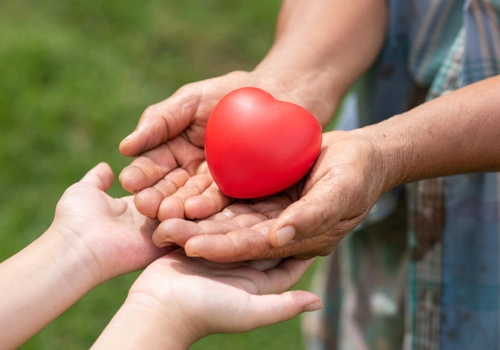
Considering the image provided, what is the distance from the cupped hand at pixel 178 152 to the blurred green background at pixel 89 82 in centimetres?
126

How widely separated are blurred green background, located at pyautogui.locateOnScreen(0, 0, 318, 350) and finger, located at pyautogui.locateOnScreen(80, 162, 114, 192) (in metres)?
1.20

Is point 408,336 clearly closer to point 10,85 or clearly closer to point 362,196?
point 362,196

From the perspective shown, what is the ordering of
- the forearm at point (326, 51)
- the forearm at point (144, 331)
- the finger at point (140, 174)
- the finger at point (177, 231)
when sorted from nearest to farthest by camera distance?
1. the forearm at point (144, 331)
2. the finger at point (177, 231)
3. the finger at point (140, 174)
4. the forearm at point (326, 51)

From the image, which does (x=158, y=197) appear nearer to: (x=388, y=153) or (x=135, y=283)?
(x=135, y=283)

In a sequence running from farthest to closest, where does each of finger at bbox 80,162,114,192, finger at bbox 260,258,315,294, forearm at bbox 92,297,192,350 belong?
finger at bbox 80,162,114,192 → finger at bbox 260,258,315,294 → forearm at bbox 92,297,192,350

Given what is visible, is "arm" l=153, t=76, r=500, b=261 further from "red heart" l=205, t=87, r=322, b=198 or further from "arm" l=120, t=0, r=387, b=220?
"arm" l=120, t=0, r=387, b=220

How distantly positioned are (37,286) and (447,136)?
1125 mm

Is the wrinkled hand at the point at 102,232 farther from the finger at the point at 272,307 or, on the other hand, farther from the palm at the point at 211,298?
the finger at the point at 272,307

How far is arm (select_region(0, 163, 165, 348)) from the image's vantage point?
1.73 meters

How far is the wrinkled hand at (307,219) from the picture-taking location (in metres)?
1.65

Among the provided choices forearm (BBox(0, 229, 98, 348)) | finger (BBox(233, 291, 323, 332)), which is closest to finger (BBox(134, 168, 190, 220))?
forearm (BBox(0, 229, 98, 348))

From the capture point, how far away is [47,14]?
4.46 m

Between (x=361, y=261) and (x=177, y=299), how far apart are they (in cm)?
100

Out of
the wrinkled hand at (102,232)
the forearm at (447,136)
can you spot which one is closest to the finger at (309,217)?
the forearm at (447,136)
